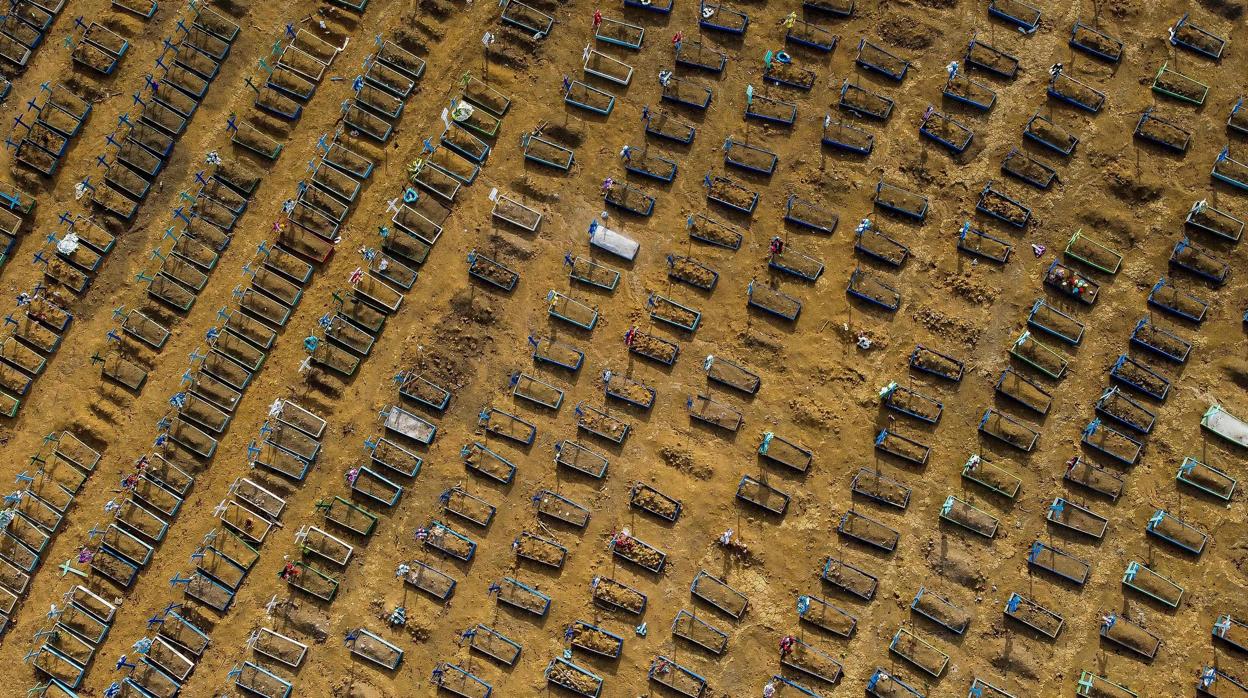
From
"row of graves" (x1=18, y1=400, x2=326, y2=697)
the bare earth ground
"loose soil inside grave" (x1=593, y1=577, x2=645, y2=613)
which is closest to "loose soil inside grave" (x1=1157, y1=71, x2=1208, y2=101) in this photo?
the bare earth ground

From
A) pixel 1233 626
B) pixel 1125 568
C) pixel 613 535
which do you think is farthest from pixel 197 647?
pixel 1233 626

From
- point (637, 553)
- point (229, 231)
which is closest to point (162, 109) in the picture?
point (229, 231)

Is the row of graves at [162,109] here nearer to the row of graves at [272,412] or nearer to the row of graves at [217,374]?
the row of graves at [217,374]

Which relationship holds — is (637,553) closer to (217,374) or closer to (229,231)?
(217,374)

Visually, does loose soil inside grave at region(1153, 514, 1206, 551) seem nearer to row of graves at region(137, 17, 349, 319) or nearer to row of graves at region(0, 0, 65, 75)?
row of graves at region(137, 17, 349, 319)

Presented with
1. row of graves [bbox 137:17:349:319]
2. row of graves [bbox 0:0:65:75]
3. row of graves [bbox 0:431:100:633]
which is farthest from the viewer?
row of graves [bbox 0:0:65:75]
